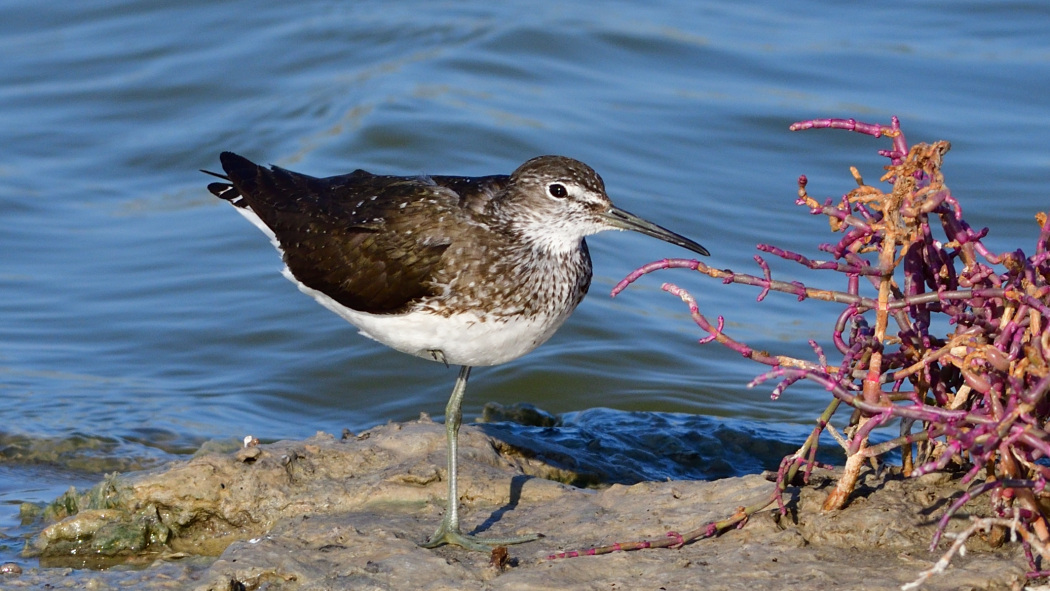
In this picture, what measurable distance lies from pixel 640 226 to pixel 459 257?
0.94 m

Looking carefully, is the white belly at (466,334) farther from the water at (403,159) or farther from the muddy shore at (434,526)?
the water at (403,159)

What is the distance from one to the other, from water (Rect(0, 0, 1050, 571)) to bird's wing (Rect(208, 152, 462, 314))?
2.09 meters

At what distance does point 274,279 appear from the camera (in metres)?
11.6

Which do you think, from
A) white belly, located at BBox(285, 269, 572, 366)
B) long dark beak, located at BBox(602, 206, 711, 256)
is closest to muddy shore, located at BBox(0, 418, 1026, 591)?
white belly, located at BBox(285, 269, 572, 366)

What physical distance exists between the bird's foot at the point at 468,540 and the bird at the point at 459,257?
175 mm

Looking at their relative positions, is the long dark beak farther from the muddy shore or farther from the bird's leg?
the bird's leg

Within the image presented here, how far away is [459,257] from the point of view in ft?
20.2

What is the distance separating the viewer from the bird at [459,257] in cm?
604

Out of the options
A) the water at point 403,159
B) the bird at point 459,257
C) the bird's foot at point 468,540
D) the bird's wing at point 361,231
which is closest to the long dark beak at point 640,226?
the bird at point 459,257

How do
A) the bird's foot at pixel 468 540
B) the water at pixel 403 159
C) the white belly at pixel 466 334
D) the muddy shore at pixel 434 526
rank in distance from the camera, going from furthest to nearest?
1. the water at pixel 403 159
2. the white belly at pixel 466 334
3. the bird's foot at pixel 468 540
4. the muddy shore at pixel 434 526

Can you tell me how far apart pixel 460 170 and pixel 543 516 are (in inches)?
310

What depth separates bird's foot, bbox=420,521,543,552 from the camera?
531 centimetres

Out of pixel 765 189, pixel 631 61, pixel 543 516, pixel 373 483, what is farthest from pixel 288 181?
pixel 631 61

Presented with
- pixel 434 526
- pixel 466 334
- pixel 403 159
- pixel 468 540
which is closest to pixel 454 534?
pixel 468 540
